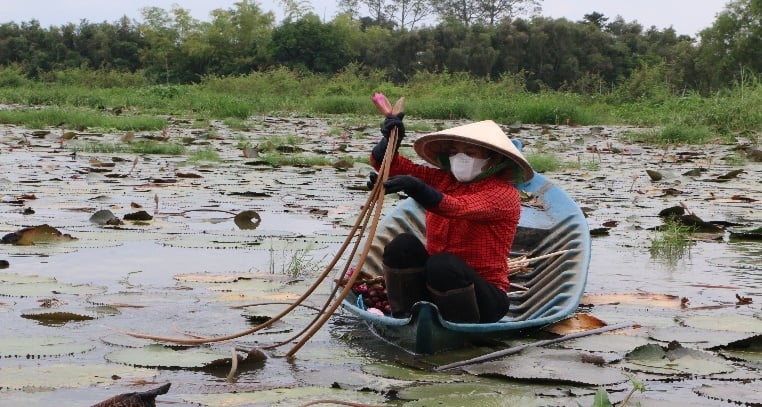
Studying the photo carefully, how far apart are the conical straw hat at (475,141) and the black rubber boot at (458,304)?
1.42ft

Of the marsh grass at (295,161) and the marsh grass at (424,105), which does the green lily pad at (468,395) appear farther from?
the marsh grass at (424,105)

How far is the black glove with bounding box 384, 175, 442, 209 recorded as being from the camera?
8.26ft

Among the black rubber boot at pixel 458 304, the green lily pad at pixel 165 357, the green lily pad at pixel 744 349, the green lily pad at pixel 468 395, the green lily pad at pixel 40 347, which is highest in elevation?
the black rubber boot at pixel 458 304

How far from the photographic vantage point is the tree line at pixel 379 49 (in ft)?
119

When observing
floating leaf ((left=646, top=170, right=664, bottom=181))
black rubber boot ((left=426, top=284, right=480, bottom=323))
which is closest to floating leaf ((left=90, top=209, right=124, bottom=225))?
black rubber boot ((left=426, top=284, right=480, bottom=323))

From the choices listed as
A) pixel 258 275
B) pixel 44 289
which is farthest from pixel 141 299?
pixel 258 275

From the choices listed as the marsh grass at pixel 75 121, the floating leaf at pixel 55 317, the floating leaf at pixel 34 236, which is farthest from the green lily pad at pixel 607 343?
the marsh grass at pixel 75 121

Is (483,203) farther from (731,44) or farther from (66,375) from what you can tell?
(731,44)

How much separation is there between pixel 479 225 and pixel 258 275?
120cm

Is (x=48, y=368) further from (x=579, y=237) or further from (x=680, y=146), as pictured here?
(x=680, y=146)

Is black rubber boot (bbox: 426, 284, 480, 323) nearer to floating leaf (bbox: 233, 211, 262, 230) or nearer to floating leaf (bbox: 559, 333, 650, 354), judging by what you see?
floating leaf (bbox: 559, 333, 650, 354)

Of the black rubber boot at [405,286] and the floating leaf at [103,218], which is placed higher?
the black rubber boot at [405,286]

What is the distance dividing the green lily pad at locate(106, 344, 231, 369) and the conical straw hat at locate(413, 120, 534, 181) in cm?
94

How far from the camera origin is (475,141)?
286cm
